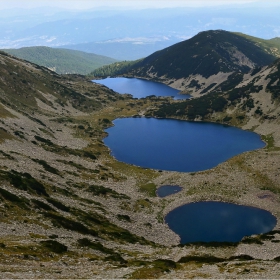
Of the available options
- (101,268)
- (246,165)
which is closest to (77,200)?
(101,268)

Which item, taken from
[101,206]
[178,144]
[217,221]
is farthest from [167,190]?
[178,144]

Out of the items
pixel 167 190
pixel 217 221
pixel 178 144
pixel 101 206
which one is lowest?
pixel 217 221

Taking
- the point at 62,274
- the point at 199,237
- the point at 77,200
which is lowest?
the point at 199,237

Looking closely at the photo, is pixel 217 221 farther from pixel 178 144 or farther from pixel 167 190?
pixel 178 144

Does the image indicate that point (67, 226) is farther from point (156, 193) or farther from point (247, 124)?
point (247, 124)

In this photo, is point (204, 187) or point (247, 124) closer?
point (204, 187)

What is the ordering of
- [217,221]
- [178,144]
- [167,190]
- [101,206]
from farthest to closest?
[178,144] < [167,190] < [217,221] < [101,206]

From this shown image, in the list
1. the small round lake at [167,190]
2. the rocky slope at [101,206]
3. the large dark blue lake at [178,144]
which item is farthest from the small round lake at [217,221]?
the large dark blue lake at [178,144]
